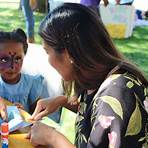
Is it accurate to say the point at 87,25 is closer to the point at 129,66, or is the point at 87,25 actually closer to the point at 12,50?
the point at 129,66

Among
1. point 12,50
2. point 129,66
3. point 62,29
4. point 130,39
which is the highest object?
point 62,29

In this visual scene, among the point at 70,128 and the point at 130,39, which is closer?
the point at 70,128

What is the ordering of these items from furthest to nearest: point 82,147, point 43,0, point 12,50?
point 43,0 → point 12,50 → point 82,147

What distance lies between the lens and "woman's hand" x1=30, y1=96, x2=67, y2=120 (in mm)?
1884

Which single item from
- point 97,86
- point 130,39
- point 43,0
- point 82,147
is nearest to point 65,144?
point 82,147

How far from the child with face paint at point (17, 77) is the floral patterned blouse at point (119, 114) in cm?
93

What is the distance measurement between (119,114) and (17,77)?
4.11 ft

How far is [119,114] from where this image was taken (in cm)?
125

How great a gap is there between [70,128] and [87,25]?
3.45ft

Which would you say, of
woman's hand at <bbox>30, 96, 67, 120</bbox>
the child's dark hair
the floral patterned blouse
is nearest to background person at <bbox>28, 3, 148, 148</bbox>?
the floral patterned blouse

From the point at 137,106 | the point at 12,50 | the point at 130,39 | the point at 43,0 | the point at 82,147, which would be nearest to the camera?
the point at 137,106

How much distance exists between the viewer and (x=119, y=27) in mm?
5863

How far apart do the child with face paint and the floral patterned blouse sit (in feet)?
3.05

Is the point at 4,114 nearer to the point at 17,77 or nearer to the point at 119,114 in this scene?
the point at 17,77
